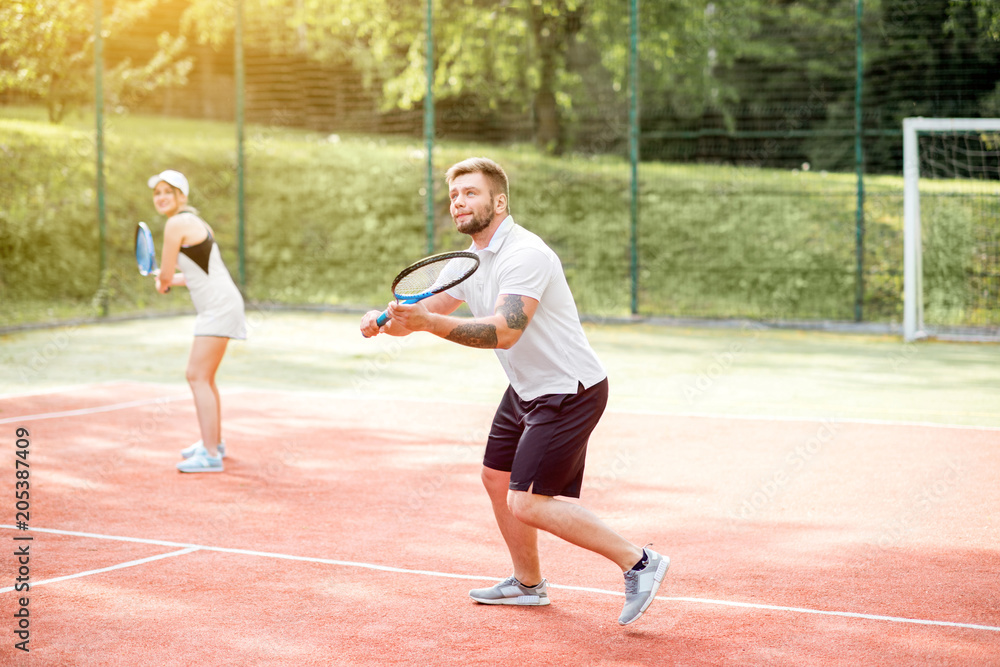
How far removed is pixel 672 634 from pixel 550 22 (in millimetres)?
18269

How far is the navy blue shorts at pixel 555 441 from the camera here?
442 cm

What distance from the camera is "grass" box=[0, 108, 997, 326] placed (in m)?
17.5

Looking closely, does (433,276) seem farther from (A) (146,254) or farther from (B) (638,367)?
(B) (638,367)

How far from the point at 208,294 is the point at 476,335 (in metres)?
3.78

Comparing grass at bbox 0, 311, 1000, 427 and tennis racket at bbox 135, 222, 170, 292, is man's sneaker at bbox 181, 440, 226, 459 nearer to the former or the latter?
tennis racket at bbox 135, 222, 170, 292

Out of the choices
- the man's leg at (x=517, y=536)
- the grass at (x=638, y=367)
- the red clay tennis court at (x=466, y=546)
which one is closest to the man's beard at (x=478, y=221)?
the man's leg at (x=517, y=536)

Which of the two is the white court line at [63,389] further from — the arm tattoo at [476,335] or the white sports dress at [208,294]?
the arm tattoo at [476,335]

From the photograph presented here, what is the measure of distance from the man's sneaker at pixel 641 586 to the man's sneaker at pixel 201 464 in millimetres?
3682

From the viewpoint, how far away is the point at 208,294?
24.3 ft

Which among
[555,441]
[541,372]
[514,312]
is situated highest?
[514,312]

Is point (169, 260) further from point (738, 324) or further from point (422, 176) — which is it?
point (422, 176)

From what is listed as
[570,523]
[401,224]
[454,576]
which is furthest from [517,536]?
[401,224]

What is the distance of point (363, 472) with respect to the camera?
24.1ft

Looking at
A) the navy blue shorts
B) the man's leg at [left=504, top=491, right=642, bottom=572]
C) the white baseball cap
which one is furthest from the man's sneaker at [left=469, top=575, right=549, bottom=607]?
the white baseball cap
